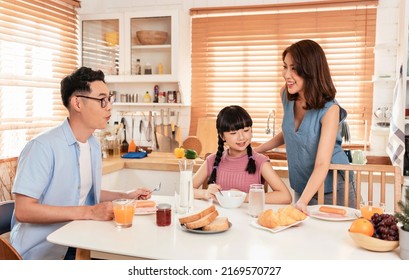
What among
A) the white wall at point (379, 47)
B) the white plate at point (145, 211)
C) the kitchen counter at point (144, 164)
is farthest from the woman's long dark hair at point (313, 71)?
the white wall at point (379, 47)

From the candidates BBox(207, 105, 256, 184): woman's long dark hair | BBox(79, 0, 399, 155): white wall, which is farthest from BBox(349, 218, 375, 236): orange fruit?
BBox(79, 0, 399, 155): white wall

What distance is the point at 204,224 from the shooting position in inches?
55.4

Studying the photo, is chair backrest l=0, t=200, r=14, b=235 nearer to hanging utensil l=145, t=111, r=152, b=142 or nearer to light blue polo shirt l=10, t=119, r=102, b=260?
light blue polo shirt l=10, t=119, r=102, b=260

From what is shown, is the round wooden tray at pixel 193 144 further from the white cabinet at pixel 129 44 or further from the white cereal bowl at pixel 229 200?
the white cereal bowl at pixel 229 200

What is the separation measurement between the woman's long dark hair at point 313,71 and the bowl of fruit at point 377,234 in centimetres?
68

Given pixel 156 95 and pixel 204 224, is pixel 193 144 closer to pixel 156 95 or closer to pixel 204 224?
pixel 156 95

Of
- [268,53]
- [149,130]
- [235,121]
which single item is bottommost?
[149,130]

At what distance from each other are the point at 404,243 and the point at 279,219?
0.39 metres

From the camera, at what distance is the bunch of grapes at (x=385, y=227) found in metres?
1.26

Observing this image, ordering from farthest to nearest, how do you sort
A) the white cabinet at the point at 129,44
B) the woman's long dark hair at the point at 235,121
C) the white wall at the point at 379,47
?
1. the white cabinet at the point at 129,44
2. the white wall at the point at 379,47
3. the woman's long dark hair at the point at 235,121

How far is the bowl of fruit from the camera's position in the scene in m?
1.25

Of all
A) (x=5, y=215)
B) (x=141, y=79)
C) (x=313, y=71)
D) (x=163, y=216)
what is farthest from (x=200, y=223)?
(x=141, y=79)

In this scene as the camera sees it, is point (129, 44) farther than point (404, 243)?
Yes
